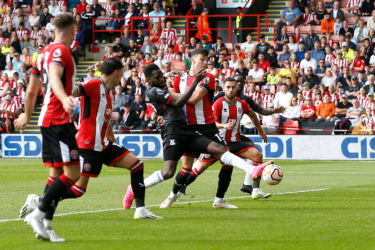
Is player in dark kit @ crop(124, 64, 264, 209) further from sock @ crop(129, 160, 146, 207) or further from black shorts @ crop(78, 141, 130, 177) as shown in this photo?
black shorts @ crop(78, 141, 130, 177)

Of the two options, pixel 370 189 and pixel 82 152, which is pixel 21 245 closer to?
pixel 82 152

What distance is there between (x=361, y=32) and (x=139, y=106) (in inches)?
362

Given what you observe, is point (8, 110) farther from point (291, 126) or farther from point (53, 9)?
point (291, 126)

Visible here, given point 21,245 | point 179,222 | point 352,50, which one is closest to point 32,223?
point 21,245

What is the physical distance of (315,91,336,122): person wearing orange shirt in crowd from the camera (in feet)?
67.3

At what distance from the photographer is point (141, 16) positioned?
28.7 m

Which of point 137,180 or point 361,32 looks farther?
point 361,32

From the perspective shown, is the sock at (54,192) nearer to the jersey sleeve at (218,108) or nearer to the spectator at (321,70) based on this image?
the jersey sleeve at (218,108)

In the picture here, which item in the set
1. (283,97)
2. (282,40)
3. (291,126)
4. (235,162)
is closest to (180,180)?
(235,162)

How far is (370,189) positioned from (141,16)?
19.3 metres

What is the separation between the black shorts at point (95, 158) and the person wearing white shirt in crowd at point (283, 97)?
15.0m

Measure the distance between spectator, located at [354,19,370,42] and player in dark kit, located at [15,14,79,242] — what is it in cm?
1969

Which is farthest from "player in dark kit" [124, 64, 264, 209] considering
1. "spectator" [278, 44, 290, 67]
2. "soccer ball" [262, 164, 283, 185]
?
"spectator" [278, 44, 290, 67]

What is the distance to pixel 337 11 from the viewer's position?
24.9 m
